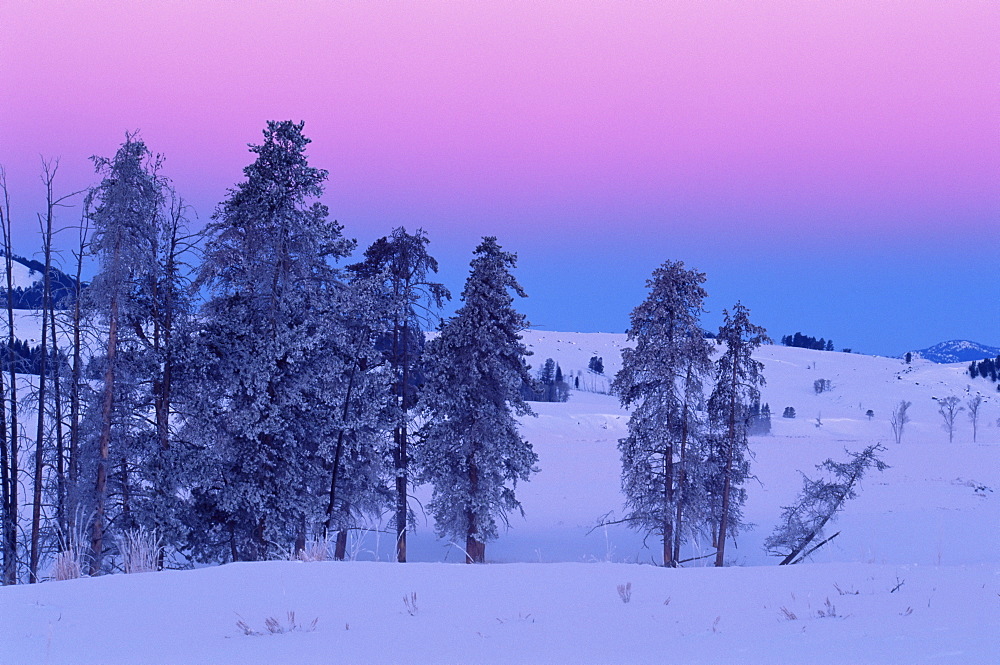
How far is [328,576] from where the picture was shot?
5457mm

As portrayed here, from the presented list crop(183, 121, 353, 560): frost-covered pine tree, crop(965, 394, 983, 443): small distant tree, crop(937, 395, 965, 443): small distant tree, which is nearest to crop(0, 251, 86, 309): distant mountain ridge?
crop(183, 121, 353, 560): frost-covered pine tree

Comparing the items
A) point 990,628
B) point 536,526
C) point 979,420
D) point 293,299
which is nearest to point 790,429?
point 979,420

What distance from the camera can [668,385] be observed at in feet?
71.2

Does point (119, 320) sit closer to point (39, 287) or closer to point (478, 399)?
point (39, 287)

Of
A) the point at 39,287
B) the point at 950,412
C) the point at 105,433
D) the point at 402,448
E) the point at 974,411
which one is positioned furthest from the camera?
the point at 974,411

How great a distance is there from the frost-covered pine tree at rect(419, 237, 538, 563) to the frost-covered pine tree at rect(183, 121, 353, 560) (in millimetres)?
5570

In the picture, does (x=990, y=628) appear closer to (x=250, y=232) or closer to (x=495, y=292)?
(x=250, y=232)

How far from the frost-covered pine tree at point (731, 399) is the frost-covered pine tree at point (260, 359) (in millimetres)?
13349

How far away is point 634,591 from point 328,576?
98.1 inches

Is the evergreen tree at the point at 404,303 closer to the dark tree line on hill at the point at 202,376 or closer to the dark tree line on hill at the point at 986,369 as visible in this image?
the dark tree line on hill at the point at 202,376

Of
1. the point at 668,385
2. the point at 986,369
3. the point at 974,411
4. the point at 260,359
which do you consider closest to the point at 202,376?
the point at 260,359

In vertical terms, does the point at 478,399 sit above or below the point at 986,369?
below

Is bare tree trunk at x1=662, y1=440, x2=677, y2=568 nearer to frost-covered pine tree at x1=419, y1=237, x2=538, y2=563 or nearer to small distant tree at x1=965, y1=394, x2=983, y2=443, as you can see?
frost-covered pine tree at x1=419, y1=237, x2=538, y2=563

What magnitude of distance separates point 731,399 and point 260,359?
15.6m
